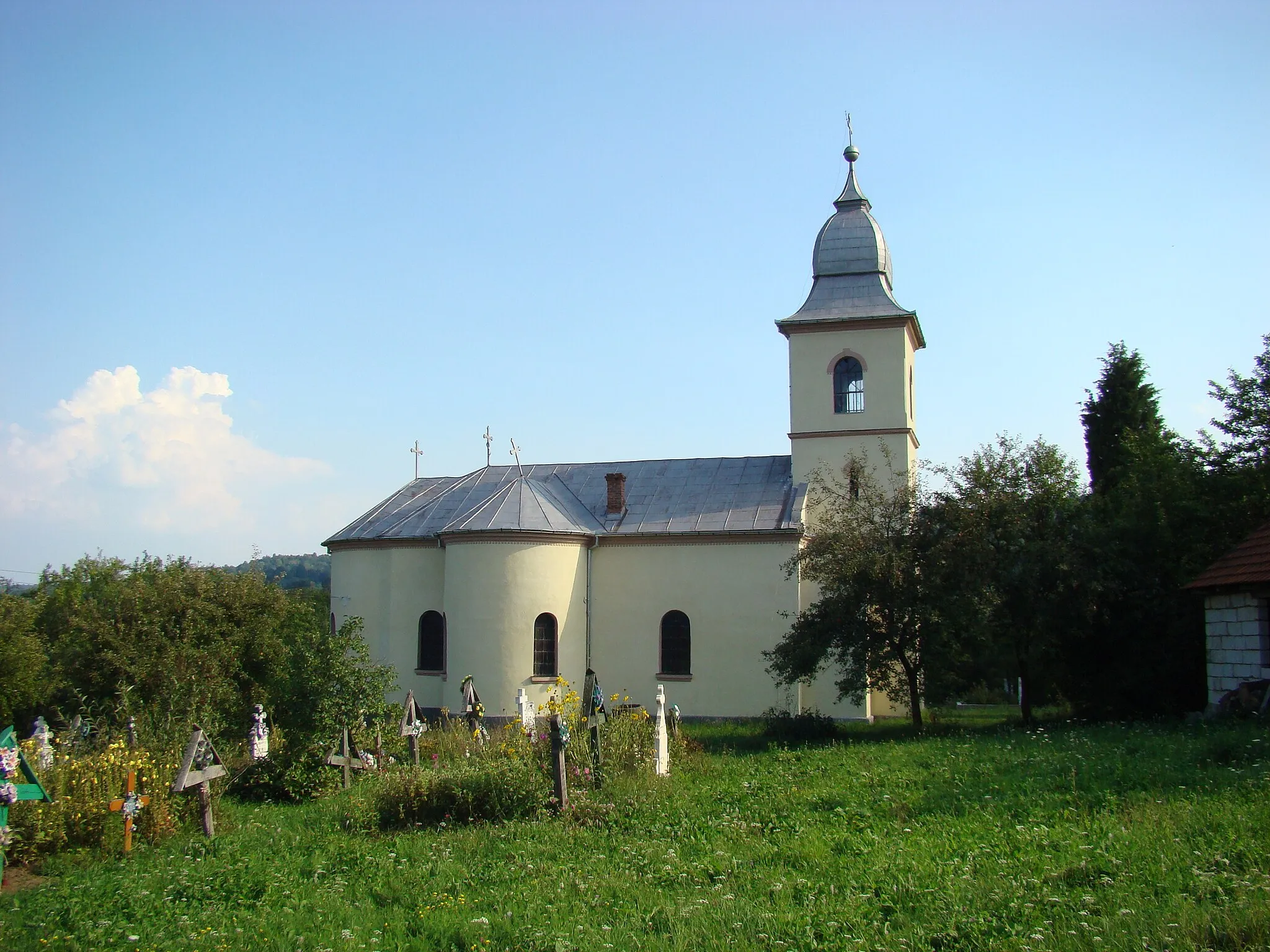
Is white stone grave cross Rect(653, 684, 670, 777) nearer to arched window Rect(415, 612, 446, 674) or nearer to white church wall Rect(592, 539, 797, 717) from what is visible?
white church wall Rect(592, 539, 797, 717)

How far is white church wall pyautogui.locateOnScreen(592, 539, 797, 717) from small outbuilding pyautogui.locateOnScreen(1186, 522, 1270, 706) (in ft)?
32.6

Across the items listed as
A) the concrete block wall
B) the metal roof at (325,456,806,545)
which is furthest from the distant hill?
the concrete block wall

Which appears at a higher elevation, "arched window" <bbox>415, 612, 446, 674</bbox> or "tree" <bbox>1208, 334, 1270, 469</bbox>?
"tree" <bbox>1208, 334, 1270, 469</bbox>

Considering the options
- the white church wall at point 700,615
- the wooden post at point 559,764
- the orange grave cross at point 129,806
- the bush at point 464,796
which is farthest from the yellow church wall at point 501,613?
the orange grave cross at point 129,806

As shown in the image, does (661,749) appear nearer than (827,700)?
Yes

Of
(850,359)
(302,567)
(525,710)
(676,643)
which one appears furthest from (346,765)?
(302,567)

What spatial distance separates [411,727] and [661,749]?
4.29 m

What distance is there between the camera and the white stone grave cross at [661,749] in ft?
47.4

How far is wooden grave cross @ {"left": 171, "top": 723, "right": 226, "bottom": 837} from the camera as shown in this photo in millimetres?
11484

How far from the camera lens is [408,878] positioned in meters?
9.31

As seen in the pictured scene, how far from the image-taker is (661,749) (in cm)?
1482

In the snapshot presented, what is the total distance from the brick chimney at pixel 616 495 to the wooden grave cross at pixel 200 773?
1616cm

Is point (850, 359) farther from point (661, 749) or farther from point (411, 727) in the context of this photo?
point (411, 727)

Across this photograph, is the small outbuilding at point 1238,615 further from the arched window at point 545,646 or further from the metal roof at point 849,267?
the arched window at point 545,646
